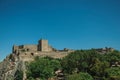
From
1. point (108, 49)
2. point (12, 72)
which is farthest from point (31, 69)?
point (108, 49)

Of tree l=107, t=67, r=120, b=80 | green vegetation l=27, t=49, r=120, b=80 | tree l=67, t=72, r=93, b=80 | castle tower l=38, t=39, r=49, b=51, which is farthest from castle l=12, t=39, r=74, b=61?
tree l=107, t=67, r=120, b=80

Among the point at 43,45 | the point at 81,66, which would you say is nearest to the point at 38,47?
the point at 43,45

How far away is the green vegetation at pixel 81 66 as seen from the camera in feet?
198

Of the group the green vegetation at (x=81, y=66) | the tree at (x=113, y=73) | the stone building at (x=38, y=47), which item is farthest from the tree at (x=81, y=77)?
the stone building at (x=38, y=47)

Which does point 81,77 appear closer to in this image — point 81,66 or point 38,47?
point 81,66

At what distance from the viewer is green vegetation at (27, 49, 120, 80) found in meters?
60.2

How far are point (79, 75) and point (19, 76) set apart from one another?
51.2 feet

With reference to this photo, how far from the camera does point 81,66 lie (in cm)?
6488

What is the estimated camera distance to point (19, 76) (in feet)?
226

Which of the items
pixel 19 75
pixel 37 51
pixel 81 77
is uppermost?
pixel 37 51

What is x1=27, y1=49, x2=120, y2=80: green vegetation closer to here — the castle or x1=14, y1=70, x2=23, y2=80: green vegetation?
x1=14, y1=70, x2=23, y2=80: green vegetation

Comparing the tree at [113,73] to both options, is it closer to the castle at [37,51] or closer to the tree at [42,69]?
the tree at [42,69]

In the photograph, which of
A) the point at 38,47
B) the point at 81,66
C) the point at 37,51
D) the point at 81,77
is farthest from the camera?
the point at 38,47

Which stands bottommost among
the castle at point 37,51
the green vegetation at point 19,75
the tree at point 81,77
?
the tree at point 81,77
